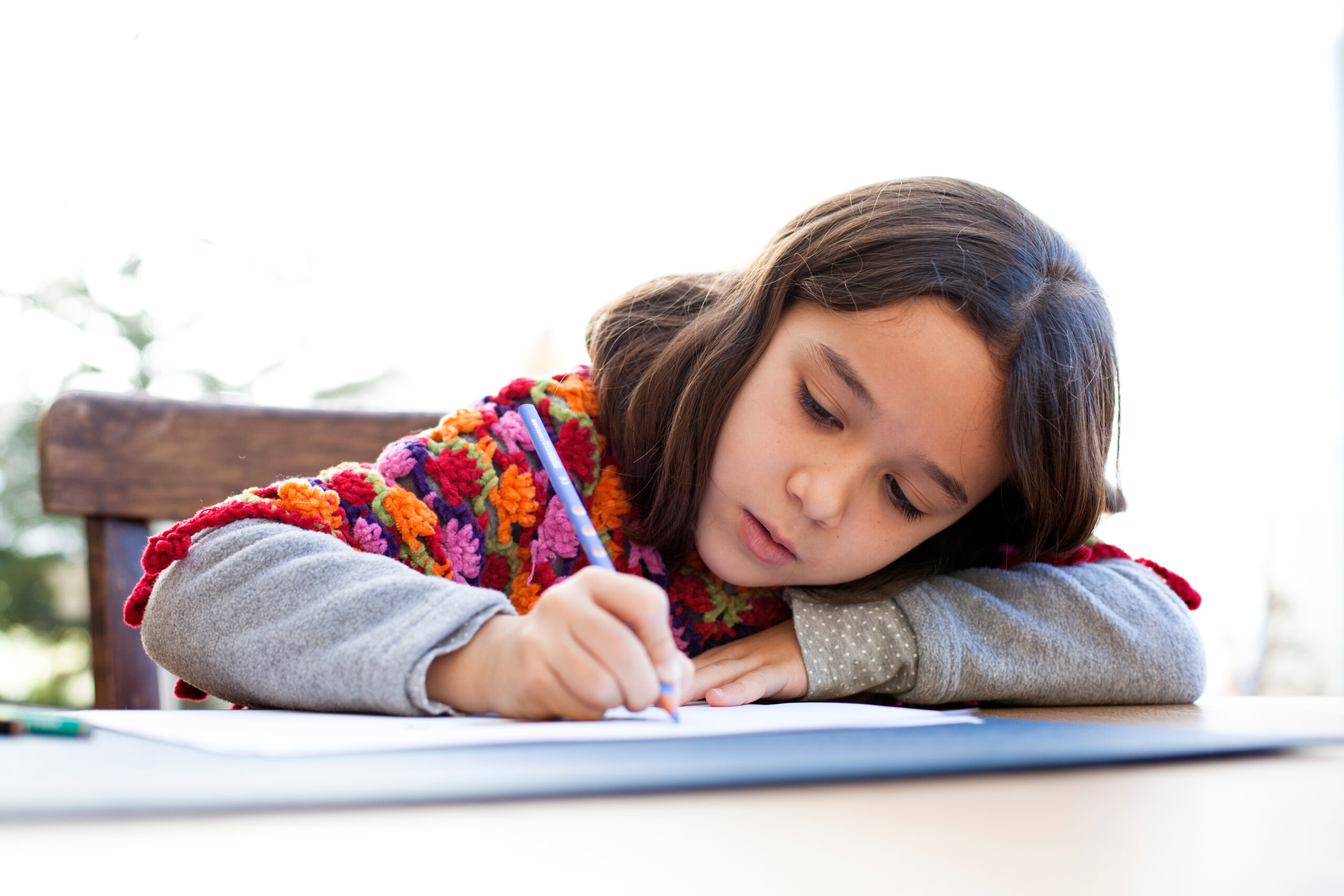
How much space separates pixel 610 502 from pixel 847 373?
7.9 inches

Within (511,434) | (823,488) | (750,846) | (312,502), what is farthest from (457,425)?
(750,846)

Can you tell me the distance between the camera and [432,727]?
379 mm

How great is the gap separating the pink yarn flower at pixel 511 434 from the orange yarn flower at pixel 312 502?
0.46ft

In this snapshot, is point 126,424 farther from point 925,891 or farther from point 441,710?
point 925,891

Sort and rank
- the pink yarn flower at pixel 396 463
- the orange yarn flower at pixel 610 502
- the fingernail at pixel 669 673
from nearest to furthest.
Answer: the fingernail at pixel 669 673 → the pink yarn flower at pixel 396 463 → the orange yarn flower at pixel 610 502

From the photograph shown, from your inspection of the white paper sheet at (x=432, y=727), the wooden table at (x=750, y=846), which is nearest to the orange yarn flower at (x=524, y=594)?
the white paper sheet at (x=432, y=727)

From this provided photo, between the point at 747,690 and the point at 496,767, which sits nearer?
the point at 496,767

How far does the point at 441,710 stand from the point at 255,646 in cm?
11

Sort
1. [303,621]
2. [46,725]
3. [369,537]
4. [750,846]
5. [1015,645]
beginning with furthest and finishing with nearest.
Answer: [1015,645] → [369,537] → [303,621] → [46,725] → [750,846]

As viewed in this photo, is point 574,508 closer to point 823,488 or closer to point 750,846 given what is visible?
point 823,488

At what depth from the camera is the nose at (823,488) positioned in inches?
26.1

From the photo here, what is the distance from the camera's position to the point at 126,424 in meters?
0.87

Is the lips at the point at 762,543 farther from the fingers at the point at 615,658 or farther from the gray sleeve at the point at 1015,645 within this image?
the fingers at the point at 615,658

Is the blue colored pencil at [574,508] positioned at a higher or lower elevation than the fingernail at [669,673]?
higher
